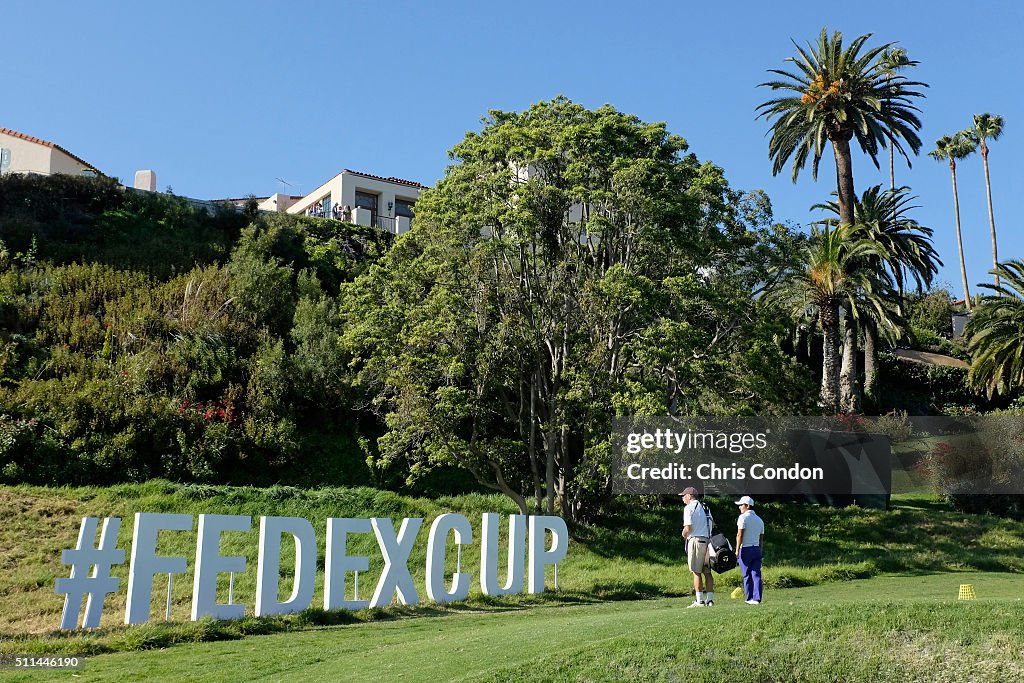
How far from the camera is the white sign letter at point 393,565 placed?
17.3 m

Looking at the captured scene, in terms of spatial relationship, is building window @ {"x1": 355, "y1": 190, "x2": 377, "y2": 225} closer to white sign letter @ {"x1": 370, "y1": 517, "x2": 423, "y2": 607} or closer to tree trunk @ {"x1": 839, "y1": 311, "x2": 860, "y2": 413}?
tree trunk @ {"x1": 839, "y1": 311, "x2": 860, "y2": 413}

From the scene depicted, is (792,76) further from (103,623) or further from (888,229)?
(103,623)

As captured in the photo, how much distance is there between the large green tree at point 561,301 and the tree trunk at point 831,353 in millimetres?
8039

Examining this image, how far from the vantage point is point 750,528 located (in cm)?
1348

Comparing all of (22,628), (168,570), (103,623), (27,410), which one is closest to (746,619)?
(168,570)

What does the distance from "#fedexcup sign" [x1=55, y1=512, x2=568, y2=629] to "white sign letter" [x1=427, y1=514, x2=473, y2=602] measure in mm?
20

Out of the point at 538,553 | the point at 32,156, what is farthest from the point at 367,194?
the point at 538,553

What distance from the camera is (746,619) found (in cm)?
1139

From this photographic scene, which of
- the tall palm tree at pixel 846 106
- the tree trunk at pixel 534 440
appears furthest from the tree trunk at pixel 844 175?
the tree trunk at pixel 534 440

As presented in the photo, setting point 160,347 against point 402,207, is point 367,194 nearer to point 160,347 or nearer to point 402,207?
point 402,207

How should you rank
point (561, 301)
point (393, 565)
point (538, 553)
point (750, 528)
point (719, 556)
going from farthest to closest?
1. point (561, 301)
2. point (538, 553)
3. point (393, 565)
4. point (719, 556)
5. point (750, 528)

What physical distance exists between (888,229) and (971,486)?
1542cm

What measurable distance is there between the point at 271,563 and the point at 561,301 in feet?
42.3

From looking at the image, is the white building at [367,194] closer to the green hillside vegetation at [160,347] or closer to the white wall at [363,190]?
the white wall at [363,190]
